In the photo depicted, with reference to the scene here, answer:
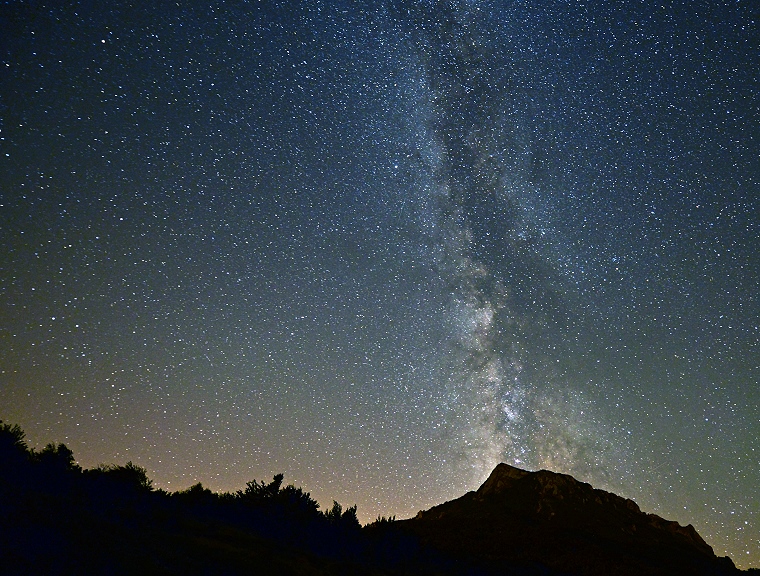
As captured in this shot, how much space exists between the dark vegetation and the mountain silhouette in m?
9.74

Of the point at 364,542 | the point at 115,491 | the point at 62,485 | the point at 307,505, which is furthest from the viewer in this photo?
the point at 307,505

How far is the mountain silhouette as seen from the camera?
99.6 ft

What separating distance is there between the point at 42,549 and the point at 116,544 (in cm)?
153

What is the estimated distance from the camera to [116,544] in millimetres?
7711

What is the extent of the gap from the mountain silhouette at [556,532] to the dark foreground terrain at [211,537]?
27 centimetres

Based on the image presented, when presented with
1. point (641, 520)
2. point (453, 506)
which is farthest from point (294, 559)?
point (641, 520)

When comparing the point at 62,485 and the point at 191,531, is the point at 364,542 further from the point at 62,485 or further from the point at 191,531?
the point at 62,485

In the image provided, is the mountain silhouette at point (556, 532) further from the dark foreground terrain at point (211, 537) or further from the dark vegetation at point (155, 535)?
the dark vegetation at point (155, 535)

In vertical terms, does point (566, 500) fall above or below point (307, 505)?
above

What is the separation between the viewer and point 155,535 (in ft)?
29.6

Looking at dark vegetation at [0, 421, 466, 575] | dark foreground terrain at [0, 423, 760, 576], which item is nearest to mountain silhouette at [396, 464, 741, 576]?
dark foreground terrain at [0, 423, 760, 576]

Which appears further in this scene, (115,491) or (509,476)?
(509,476)

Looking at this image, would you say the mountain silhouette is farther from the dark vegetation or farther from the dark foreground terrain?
the dark vegetation

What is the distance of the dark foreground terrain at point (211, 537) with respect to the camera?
23.4 ft
